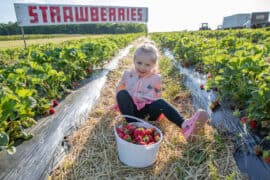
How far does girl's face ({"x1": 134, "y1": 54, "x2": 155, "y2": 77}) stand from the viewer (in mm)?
2387

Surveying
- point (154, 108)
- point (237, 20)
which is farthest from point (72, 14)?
point (237, 20)

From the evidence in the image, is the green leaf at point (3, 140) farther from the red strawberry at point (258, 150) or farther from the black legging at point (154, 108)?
the red strawberry at point (258, 150)

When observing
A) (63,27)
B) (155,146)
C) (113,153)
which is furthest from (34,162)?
(63,27)

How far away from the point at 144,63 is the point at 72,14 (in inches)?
514

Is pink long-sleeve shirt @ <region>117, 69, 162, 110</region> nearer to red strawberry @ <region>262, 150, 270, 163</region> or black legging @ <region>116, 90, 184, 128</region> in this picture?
black legging @ <region>116, 90, 184, 128</region>

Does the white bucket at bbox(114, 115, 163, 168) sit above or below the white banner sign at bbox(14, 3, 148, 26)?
below

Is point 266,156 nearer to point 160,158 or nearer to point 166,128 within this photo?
point 160,158

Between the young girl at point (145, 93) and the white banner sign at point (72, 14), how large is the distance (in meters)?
9.69

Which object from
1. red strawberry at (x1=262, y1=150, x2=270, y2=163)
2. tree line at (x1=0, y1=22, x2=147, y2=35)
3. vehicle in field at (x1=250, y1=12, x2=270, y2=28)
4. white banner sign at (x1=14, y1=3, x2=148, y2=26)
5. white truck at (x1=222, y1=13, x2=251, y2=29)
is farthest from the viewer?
tree line at (x1=0, y1=22, x2=147, y2=35)

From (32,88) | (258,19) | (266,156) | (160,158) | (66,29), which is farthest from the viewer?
(66,29)

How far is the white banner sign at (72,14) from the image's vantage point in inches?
434

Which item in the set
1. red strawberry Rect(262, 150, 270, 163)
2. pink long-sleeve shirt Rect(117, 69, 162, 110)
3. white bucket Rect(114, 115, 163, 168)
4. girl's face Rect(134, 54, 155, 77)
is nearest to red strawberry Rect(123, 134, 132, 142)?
white bucket Rect(114, 115, 163, 168)

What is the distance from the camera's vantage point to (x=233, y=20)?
112 ft

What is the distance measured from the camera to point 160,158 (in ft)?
6.85
